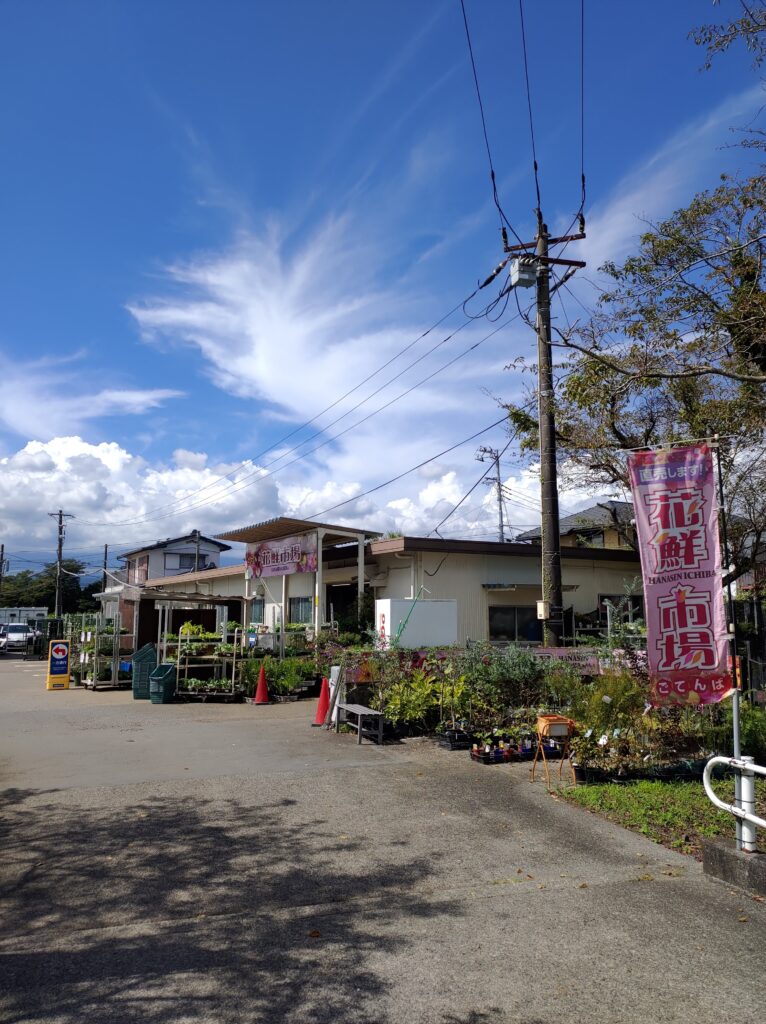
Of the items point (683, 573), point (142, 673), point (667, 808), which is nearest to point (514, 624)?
point (142, 673)

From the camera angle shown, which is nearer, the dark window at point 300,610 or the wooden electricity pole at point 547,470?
the wooden electricity pole at point 547,470

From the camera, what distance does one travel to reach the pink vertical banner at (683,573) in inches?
254

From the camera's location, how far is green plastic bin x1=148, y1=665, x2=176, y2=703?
16.3 meters

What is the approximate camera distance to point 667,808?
7.09 meters

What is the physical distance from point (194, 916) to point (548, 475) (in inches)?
421

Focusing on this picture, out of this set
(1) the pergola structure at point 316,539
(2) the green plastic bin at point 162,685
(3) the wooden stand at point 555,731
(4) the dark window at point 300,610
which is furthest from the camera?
(4) the dark window at point 300,610

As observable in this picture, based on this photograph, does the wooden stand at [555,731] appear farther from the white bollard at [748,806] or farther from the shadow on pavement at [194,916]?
the white bollard at [748,806]

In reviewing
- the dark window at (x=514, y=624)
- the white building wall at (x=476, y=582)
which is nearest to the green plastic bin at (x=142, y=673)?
the white building wall at (x=476, y=582)

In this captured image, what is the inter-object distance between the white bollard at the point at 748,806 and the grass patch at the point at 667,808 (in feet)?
1.92

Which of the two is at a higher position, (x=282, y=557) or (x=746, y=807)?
(x=282, y=557)

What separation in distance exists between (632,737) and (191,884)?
523 centimetres

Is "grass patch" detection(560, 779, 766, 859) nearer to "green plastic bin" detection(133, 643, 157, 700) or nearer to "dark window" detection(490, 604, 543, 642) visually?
"green plastic bin" detection(133, 643, 157, 700)

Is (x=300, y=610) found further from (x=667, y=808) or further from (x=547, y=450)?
(x=667, y=808)

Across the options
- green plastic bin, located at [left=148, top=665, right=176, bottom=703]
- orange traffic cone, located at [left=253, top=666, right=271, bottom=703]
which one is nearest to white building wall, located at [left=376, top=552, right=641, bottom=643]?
orange traffic cone, located at [left=253, top=666, right=271, bottom=703]
